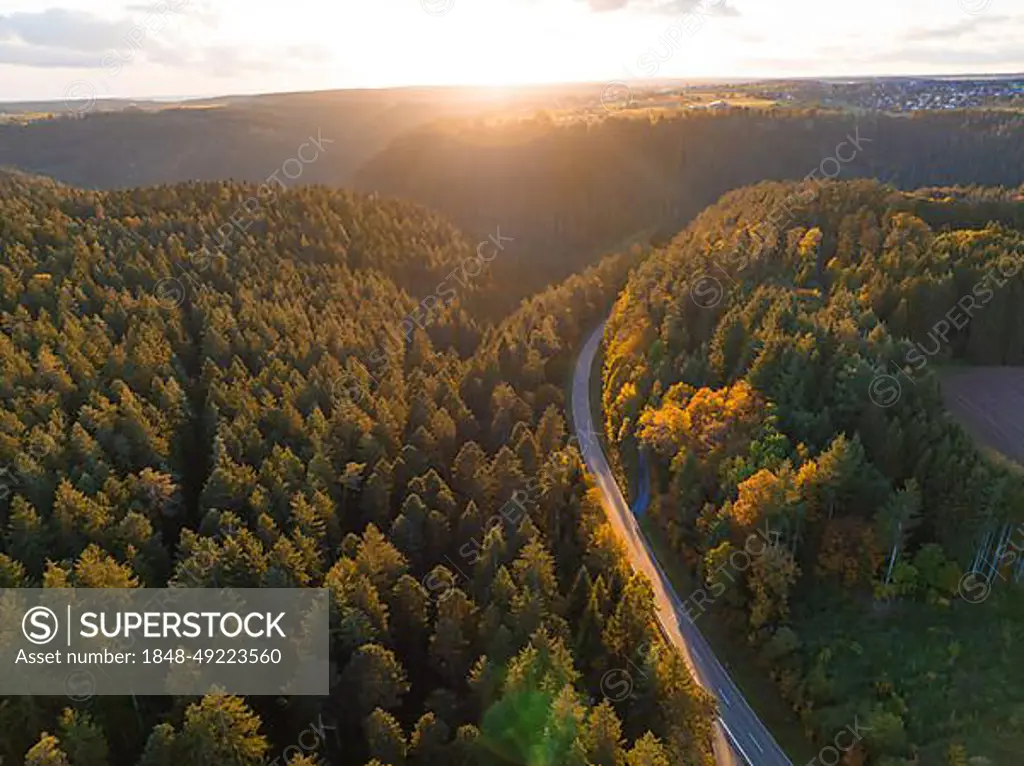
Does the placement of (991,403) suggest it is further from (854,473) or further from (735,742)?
(735,742)

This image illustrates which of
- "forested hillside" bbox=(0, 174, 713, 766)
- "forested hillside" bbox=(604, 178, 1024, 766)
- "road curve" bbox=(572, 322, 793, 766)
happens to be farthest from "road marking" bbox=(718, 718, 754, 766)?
"forested hillside" bbox=(604, 178, 1024, 766)

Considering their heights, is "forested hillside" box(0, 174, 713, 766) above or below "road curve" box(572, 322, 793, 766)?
above

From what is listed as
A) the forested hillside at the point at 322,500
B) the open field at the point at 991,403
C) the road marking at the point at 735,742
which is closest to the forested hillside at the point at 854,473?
the open field at the point at 991,403

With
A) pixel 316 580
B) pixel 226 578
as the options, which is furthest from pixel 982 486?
pixel 226 578

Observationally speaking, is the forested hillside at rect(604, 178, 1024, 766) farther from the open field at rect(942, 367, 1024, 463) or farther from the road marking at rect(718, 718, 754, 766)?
the road marking at rect(718, 718, 754, 766)

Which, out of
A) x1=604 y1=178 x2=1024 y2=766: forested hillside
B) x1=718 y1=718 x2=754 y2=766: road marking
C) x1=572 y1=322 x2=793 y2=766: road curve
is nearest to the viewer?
x1=718 y1=718 x2=754 y2=766: road marking
